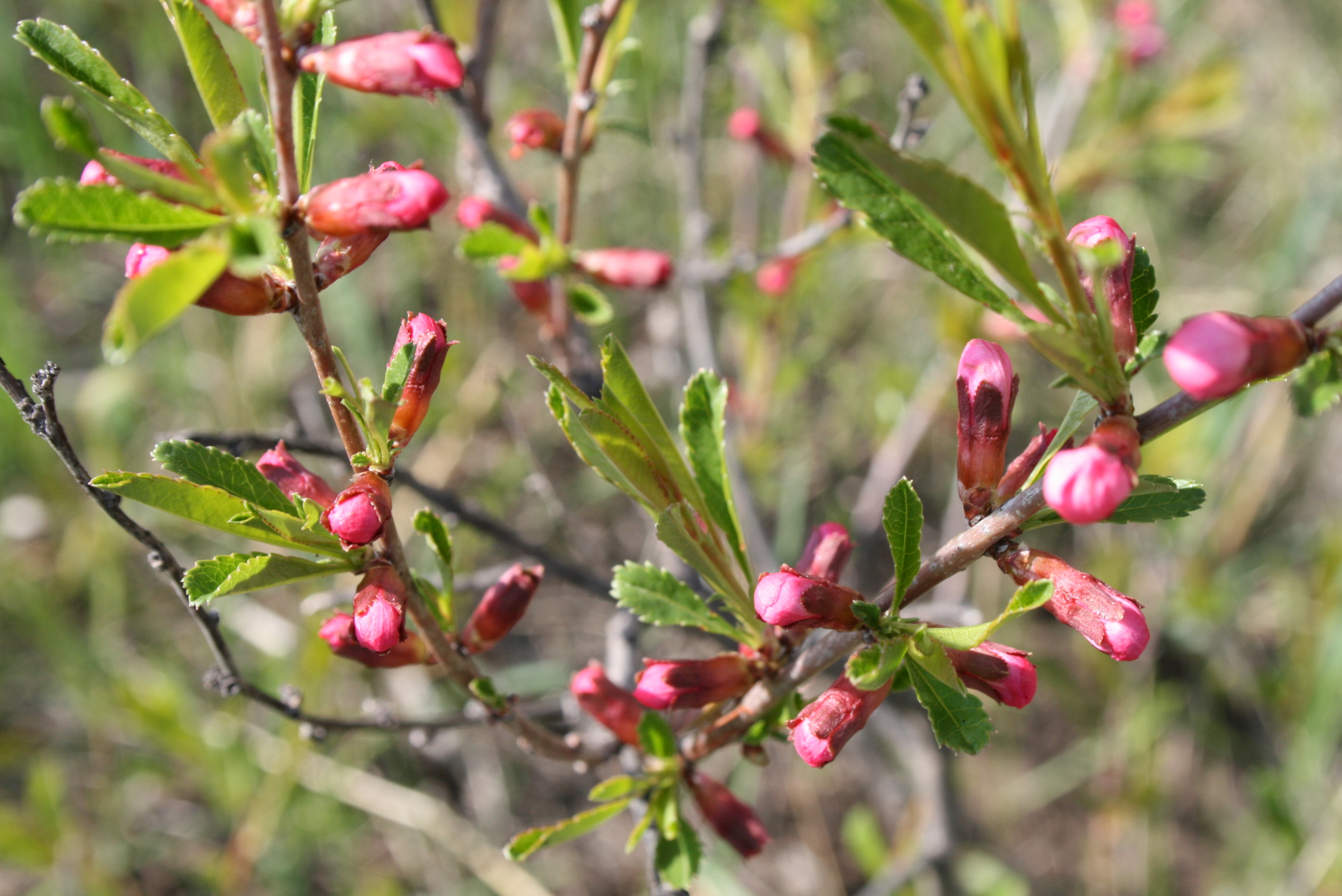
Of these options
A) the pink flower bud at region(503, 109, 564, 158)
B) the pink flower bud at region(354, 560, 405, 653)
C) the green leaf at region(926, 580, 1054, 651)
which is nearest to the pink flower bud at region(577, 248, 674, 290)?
the pink flower bud at region(503, 109, 564, 158)

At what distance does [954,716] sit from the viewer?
0.86 metres

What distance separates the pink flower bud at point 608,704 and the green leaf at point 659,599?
226 mm

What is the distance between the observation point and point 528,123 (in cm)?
155

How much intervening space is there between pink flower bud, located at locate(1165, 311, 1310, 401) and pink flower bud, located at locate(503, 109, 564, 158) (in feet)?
3.91

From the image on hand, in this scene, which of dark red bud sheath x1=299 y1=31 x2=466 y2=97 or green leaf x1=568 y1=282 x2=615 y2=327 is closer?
dark red bud sheath x1=299 y1=31 x2=466 y2=97

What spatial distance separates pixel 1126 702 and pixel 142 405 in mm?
3782

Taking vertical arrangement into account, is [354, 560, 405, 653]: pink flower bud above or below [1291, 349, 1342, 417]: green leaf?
below

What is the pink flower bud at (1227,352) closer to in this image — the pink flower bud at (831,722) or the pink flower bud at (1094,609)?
the pink flower bud at (1094,609)

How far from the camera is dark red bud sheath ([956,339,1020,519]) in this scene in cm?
91

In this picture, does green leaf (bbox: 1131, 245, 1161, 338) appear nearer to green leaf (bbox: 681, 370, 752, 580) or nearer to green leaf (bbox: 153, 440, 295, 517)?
green leaf (bbox: 681, 370, 752, 580)

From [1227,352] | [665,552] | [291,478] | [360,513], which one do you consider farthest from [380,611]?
[665,552]

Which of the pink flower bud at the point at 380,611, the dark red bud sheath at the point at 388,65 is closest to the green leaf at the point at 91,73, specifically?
the dark red bud sheath at the point at 388,65

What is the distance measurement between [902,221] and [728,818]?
2.73 feet

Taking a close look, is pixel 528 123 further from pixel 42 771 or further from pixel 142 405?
pixel 142 405
